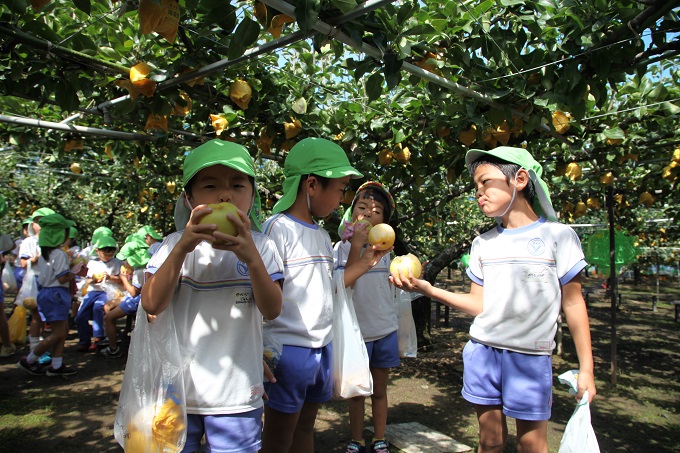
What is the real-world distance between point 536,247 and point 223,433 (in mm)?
1419

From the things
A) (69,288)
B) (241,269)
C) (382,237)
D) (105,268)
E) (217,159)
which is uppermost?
(217,159)

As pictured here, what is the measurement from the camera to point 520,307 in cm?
194

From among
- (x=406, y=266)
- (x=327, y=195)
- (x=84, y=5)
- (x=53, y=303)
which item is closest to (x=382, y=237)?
(x=406, y=266)

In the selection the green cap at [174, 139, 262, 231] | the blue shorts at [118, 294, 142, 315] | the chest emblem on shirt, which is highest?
the green cap at [174, 139, 262, 231]

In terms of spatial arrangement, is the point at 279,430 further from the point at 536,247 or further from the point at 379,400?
the point at 536,247

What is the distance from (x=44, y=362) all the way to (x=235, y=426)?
14.8 feet

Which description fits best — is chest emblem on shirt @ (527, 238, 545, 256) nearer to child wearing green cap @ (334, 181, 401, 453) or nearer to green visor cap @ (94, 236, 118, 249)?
child wearing green cap @ (334, 181, 401, 453)

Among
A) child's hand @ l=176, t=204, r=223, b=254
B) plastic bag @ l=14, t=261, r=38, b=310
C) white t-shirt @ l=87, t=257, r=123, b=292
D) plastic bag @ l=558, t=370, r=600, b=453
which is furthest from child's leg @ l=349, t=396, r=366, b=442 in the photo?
plastic bag @ l=14, t=261, r=38, b=310

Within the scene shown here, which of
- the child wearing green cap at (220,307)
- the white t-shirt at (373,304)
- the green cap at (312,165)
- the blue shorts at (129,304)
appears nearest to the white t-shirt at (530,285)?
the green cap at (312,165)

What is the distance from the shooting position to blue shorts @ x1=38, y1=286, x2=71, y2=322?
4.52 m

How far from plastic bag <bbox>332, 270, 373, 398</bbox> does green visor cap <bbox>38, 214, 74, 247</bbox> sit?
3816 millimetres

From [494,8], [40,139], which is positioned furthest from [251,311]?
[40,139]

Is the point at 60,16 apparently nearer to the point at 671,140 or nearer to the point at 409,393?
the point at 409,393

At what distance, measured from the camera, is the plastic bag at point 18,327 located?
19.5 feet
